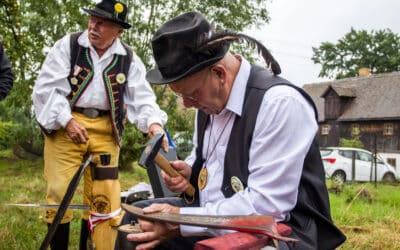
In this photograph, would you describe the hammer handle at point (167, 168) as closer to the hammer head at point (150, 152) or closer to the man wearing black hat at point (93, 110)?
the hammer head at point (150, 152)

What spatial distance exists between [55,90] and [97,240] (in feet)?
3.43

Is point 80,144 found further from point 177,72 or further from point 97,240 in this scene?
point 177,72

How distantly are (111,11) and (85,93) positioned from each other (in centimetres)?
60

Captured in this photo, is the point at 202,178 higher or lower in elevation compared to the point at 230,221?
higher

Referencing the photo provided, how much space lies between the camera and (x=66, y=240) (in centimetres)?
346

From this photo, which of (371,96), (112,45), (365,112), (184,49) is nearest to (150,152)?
(184,49)

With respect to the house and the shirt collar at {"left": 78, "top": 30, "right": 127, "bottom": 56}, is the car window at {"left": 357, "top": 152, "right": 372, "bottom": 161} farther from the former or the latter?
the shirt collar at {"left": 78, "top": 30, "right": 127, "bottom": 56}

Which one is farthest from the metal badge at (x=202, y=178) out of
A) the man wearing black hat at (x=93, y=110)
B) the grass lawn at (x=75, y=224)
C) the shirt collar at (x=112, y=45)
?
the grass lawn at (x=75, y=224)

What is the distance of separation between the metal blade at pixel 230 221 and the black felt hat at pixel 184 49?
532 mm

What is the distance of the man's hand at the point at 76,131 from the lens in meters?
3.41

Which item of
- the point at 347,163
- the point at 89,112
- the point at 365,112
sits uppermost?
the point at 365,112

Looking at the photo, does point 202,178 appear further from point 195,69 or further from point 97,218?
point 97,218

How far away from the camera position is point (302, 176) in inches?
80.7

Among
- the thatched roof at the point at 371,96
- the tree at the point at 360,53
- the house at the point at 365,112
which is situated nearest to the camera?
the house at the point at 365,112
